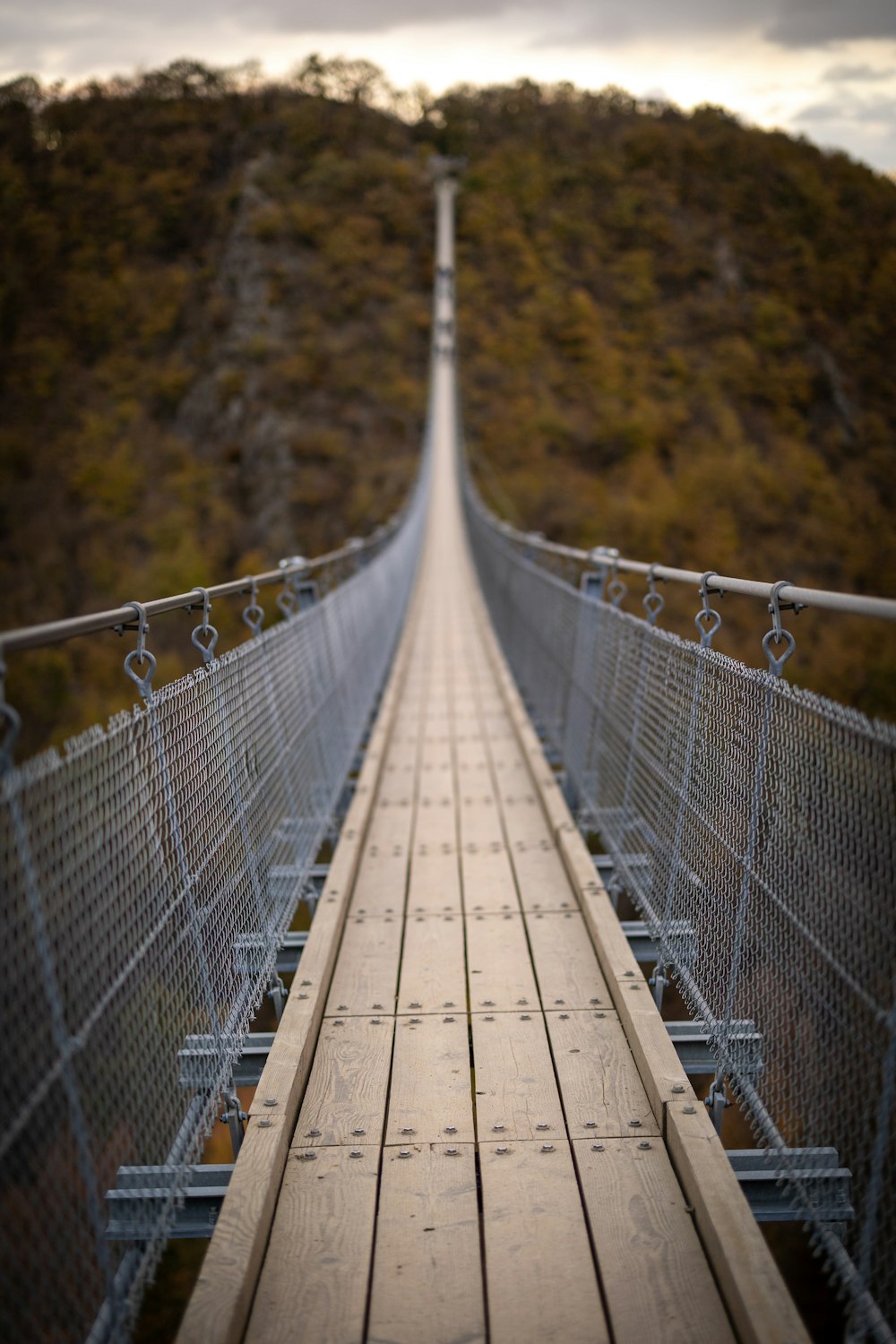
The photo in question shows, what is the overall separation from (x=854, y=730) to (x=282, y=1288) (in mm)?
1291

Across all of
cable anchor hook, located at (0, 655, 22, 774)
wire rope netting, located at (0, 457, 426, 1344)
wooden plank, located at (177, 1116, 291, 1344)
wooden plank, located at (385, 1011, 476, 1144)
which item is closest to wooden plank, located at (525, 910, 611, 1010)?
wooden plank, located at (385, 1011, 476, 1144)

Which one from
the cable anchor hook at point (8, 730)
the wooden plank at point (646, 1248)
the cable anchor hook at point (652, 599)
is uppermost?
the cable anchor hook at point (652, 599)

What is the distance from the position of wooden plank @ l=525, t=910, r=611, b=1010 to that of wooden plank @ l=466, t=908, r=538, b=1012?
0.03 meters

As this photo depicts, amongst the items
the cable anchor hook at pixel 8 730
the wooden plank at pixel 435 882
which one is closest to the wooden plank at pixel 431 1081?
the wooden plank at pixel 435 882

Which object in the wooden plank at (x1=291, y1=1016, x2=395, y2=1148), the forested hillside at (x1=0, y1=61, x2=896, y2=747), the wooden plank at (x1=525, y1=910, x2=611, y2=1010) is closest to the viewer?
the wooden plank at (x1=291, y1=1016, x2=395, y2=1148)

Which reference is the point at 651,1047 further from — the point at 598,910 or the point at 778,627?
the point at 778,627

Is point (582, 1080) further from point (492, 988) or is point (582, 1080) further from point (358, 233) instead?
point (358, 233)

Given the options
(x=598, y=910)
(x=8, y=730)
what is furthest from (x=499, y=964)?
(x=8, y=730)

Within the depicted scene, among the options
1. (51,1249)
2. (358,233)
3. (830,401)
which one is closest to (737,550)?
(830,401)

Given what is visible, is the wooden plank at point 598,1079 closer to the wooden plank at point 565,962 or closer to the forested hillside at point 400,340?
the wooden plank at point 565,962

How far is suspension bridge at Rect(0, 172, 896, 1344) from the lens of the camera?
4.54 feet

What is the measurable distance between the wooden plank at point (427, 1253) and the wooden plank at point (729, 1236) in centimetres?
39

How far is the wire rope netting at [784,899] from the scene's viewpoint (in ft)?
4.58

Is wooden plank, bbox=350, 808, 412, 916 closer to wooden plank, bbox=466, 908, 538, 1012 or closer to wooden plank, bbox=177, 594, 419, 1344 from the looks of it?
wooden plank, bbox=177, 594, 419, 1344
